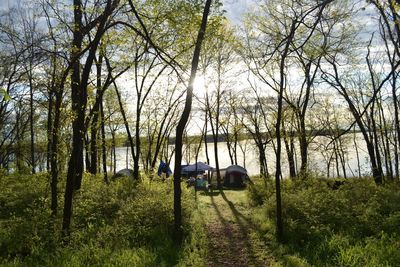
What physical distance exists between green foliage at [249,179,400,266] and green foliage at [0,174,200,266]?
2.46m

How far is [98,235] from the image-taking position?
908 centimetres

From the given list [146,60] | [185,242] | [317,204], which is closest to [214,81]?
[146,60]

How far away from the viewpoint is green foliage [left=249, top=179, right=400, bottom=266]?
7160 mm

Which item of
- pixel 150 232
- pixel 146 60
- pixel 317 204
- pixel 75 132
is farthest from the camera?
pixel 146 60

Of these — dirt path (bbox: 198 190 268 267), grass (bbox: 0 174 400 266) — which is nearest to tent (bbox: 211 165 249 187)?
dirt path (bbox: 198 190 268 267)

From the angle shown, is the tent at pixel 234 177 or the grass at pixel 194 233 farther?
the tent at pixel 234 177

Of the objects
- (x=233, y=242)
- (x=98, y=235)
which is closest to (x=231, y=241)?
(x=233, y=242)

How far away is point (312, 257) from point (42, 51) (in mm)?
7036

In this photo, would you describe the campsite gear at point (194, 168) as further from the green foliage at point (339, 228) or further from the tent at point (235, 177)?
the green foliage at point (339, 228)

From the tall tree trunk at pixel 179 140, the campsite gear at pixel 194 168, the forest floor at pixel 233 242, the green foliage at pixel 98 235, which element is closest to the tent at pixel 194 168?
the campsite gear at pixel 194 168

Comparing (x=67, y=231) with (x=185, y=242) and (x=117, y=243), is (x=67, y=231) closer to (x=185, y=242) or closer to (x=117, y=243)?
(x=117, y=243)

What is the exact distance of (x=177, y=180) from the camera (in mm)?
9742

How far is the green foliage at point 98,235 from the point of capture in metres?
7.36

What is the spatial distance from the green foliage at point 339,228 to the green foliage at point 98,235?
246 centimetres
